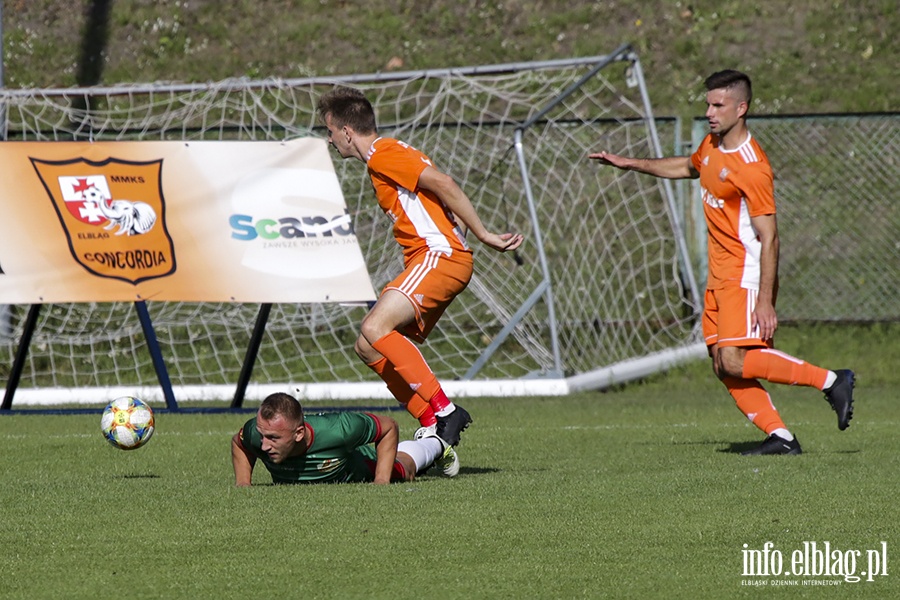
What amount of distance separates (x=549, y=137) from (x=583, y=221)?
1.21 metres

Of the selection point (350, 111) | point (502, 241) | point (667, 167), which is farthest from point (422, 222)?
point (667, 167)

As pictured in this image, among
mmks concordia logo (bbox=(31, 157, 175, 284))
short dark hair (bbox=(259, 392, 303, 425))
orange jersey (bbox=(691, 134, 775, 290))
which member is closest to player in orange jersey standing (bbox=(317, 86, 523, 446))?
short dark hair (bbox=(259, 392, 303, 425))

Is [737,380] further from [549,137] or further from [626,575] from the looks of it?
[549,137]

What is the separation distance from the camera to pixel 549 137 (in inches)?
575

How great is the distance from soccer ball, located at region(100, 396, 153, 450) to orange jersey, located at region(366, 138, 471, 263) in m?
1.61

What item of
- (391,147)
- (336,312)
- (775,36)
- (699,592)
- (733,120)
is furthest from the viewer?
(775,36)

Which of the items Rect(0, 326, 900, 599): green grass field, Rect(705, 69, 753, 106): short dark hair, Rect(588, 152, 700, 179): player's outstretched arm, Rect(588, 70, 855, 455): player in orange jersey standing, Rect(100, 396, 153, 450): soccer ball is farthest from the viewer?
Rect(588, 152, 700, 179): player's outstretched arm

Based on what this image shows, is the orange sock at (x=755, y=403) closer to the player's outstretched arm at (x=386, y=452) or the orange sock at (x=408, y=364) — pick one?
the orange sock at (x=408, y=364)

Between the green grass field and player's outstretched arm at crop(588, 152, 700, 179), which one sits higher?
player's outstretched arm at crop(588, 152, 700, 179)

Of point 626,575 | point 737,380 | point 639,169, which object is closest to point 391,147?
point 639,169

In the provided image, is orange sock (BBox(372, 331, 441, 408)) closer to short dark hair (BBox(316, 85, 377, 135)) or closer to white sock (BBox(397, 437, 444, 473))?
white sock (BBox(397, 437, 444, 473))

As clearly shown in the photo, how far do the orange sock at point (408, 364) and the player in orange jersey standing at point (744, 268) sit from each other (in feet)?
5.67

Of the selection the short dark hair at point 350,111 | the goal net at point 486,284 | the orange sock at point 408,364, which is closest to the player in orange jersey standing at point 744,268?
the short dark hair at point 350,111

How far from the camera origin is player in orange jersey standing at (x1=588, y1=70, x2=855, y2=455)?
24.6 ft
